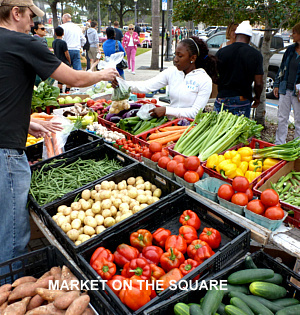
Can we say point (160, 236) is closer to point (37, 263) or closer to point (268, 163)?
point (37, 263)

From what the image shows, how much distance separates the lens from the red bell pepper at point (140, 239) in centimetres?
226

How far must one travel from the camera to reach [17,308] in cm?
190

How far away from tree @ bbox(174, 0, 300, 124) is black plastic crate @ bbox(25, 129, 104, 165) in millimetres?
4172

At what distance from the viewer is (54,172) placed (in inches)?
126

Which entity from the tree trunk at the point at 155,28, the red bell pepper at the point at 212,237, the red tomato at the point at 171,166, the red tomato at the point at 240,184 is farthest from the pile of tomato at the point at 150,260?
the tree trunk at the point at 155,28

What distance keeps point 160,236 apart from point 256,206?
0.81 m

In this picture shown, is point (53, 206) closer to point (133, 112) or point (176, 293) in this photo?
point (176, 293)

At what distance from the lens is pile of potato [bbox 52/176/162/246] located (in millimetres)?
2477

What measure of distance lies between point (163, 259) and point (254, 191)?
1050 millimetres

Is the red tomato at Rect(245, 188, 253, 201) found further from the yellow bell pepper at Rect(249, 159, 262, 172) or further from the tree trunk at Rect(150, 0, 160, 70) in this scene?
the tree trunk at Rect(150, 0, 160, 70)

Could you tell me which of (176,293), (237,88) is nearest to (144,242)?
(176,293)

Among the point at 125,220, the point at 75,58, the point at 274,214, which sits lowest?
the point at 125,220

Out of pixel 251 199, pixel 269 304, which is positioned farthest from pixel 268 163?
pixel 269 304

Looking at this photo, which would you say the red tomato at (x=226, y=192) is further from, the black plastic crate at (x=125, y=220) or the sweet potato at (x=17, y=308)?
the sweet potato at (x=17, y=308)
